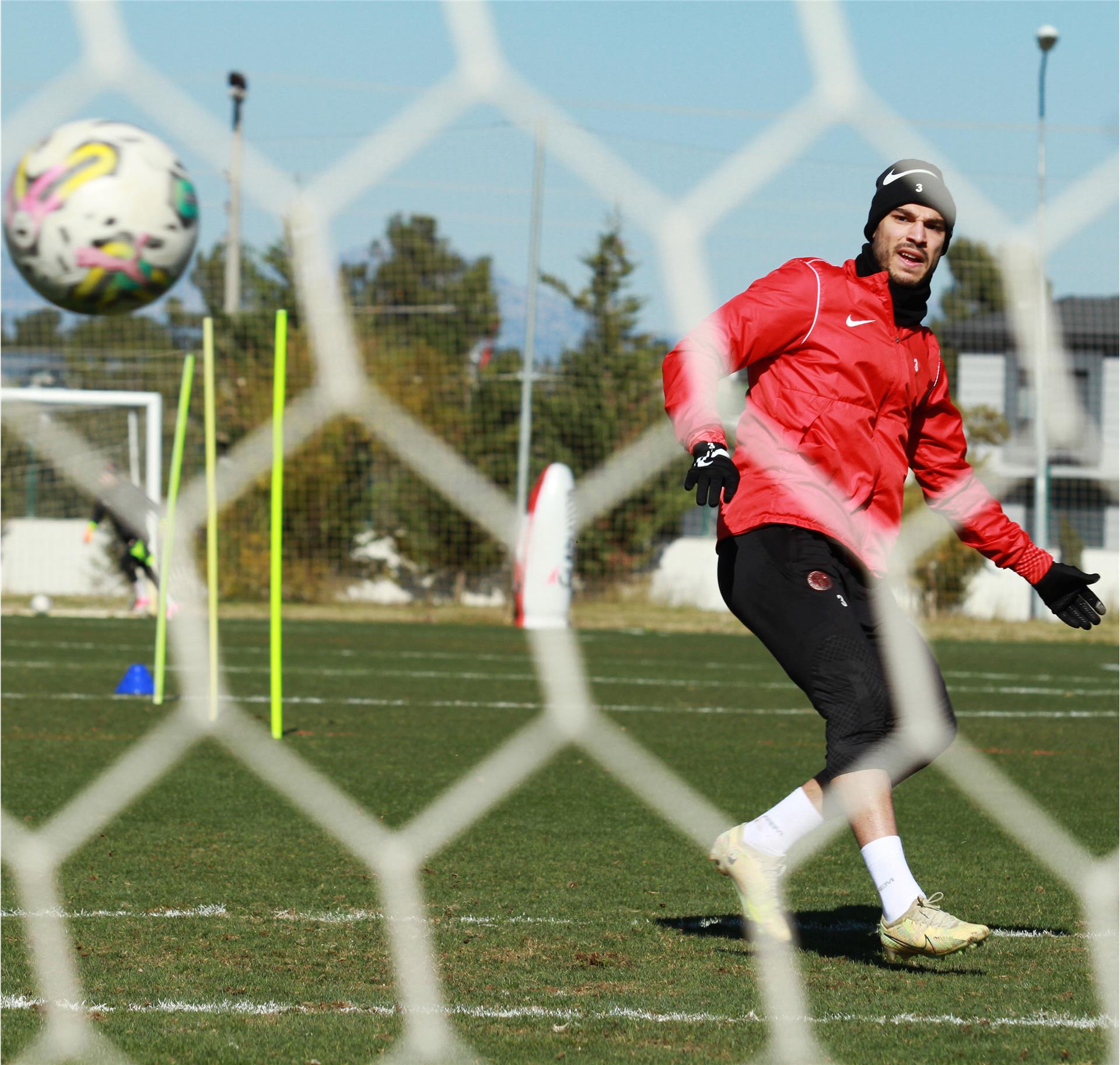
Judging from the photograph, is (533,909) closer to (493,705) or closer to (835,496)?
(835,496)

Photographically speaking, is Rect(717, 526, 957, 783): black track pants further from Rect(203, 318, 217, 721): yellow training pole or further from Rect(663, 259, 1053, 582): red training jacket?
Rect(203, 318, 217, 721): yellow training pole

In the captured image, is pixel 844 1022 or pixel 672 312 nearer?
pixel 844 1022

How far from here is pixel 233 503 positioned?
1867cm

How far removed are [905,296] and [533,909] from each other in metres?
1.68

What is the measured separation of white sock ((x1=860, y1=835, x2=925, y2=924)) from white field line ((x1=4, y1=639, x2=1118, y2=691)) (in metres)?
8.78

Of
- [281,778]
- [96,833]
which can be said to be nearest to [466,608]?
[281,778]

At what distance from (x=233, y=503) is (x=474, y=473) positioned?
2.93 m

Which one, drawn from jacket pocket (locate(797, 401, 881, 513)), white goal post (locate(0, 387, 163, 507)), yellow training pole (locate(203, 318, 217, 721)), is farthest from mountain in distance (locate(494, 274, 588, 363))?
white goal post (locate(0, 387, 163, 507))

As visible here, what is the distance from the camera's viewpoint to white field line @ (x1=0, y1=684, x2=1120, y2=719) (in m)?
9.05

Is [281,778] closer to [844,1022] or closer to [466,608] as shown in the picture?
[844,1022]

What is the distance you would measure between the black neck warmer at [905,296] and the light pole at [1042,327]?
65 cm

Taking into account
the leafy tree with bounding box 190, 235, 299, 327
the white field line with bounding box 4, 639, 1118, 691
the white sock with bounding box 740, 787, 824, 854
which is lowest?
the white field line with bounding box 4, 639, 1118, 691

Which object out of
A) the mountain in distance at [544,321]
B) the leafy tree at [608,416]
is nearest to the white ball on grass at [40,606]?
the leafy tree at [608,416]

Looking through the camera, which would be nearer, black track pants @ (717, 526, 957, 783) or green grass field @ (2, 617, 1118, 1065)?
green grass field @ (2, 617, 1118, 1065)
